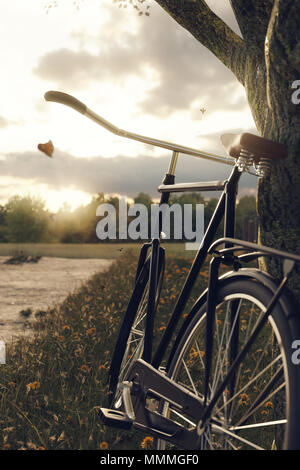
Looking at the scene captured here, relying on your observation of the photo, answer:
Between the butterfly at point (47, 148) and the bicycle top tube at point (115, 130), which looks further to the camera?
the butterfly at point (47, 148)

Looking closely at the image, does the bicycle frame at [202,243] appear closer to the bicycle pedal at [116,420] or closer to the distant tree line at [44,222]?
the bicycle pedal at [116,420]

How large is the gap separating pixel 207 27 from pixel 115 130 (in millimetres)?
1381

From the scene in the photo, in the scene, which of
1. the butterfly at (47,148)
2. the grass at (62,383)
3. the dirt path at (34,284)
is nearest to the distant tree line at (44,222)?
the dirt path at (34,284)

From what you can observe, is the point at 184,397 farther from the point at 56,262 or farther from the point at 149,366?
the point at 56,262

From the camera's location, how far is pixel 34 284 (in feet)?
27.7

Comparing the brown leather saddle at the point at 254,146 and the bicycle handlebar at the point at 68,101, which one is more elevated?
the bicycle handlebar at the point at 68,101

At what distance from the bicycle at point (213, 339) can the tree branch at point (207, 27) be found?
3.32ft

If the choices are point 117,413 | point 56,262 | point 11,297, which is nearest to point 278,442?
point 117,413

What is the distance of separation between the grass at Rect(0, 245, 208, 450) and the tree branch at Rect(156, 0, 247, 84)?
2.33m

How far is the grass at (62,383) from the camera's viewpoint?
2949mm

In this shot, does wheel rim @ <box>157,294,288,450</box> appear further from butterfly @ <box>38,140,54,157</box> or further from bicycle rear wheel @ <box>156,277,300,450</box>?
butterfly @ <box>38,140,54,157</box>

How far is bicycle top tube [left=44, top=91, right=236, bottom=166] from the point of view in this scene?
2.70 meters

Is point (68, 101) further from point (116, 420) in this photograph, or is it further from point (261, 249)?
point (116, 420)

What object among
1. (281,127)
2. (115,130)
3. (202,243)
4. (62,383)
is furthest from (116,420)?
(281,127)
